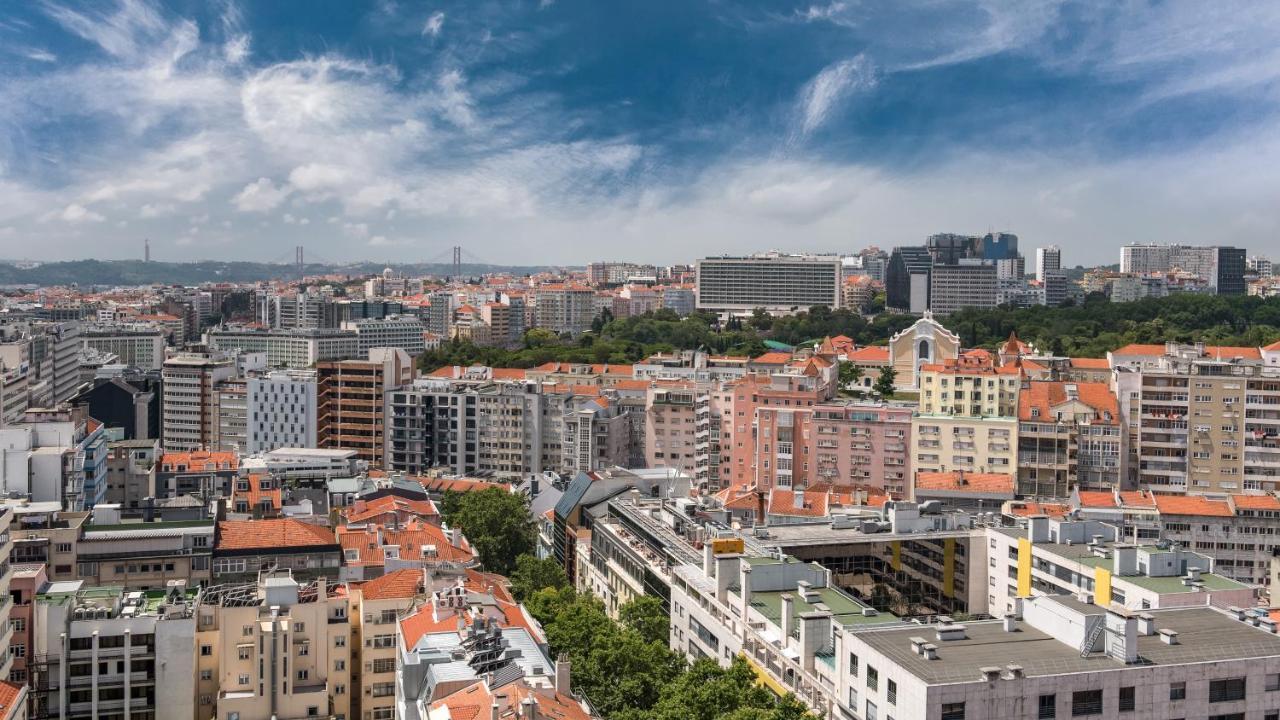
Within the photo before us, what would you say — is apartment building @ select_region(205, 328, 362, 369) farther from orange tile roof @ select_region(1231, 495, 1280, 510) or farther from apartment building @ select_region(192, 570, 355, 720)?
apartment building @ select_region(192, 570, 355, 720)

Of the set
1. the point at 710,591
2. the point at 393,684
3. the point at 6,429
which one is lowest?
the point at 393,684

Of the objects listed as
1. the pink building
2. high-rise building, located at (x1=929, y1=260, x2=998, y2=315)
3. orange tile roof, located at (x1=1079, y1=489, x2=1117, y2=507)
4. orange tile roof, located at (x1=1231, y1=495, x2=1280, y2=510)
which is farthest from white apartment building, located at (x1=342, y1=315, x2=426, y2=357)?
the pink building

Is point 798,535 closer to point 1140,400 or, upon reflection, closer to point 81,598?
point 81,598

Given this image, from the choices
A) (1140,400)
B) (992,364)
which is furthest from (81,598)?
(992,364)

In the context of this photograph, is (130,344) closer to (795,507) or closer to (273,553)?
(795,507)

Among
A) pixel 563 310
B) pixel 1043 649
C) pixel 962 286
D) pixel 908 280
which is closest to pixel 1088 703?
pixel 1043 649

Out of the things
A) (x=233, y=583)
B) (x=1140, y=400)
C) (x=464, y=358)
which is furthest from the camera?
(x=464, y=358)
